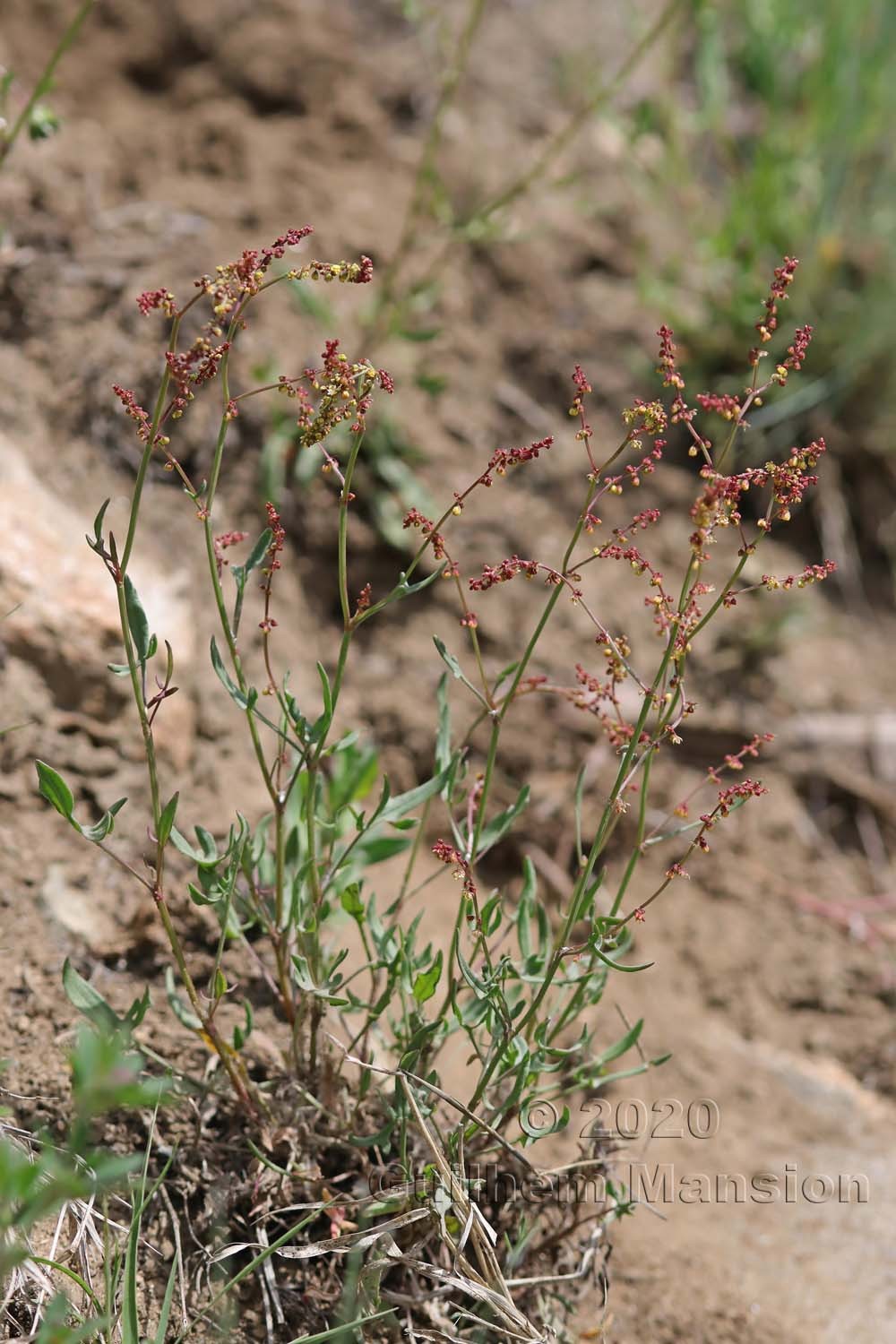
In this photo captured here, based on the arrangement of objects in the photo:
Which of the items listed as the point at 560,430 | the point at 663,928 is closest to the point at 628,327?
the point at 560,430

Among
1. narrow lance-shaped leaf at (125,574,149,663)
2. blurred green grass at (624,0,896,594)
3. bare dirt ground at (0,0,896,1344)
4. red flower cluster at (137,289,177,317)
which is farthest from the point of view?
blurred green grass at (624,0,896,594)

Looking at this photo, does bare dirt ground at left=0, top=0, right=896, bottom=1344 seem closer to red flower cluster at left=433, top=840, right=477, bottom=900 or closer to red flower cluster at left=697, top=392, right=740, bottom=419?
red flower cluster at left=433, top=840, right=477, bottom=900

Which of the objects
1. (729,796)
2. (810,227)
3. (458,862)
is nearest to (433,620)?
(458,862)

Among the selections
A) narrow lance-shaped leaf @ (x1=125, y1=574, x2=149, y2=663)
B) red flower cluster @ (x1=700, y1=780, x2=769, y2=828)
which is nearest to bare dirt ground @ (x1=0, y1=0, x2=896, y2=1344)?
narrow lance-shaped leaf @ (x1=125, y1=574, x2=149, y2=663)

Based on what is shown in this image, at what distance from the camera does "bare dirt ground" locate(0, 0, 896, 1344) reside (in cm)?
210

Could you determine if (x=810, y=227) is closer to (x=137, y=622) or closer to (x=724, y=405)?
(x=724, y=405)

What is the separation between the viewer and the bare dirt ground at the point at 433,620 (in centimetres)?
210

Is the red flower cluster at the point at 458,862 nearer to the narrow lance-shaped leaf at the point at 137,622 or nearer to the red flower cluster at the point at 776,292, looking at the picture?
the narrow lance-shaped leaf at the point at 137,622

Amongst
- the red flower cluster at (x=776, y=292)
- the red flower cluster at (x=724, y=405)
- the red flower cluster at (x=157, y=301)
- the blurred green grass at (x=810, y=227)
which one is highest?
the blurred green grass at (x=810, y=227)

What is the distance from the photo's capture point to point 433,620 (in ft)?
10.1

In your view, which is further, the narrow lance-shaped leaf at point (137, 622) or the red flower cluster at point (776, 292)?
the narrow lance-shaped leaf at point (137, 622)

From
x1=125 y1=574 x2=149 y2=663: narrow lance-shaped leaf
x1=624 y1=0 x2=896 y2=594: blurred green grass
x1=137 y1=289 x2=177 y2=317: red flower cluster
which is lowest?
x1=125 y1=574 x2=149 y2=663: narrow lance-shaped leaf

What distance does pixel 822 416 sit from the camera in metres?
3.68

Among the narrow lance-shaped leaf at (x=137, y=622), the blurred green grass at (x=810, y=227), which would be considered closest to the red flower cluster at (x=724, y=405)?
the narrow lance-shaped leaf at (x=137, y=622)
